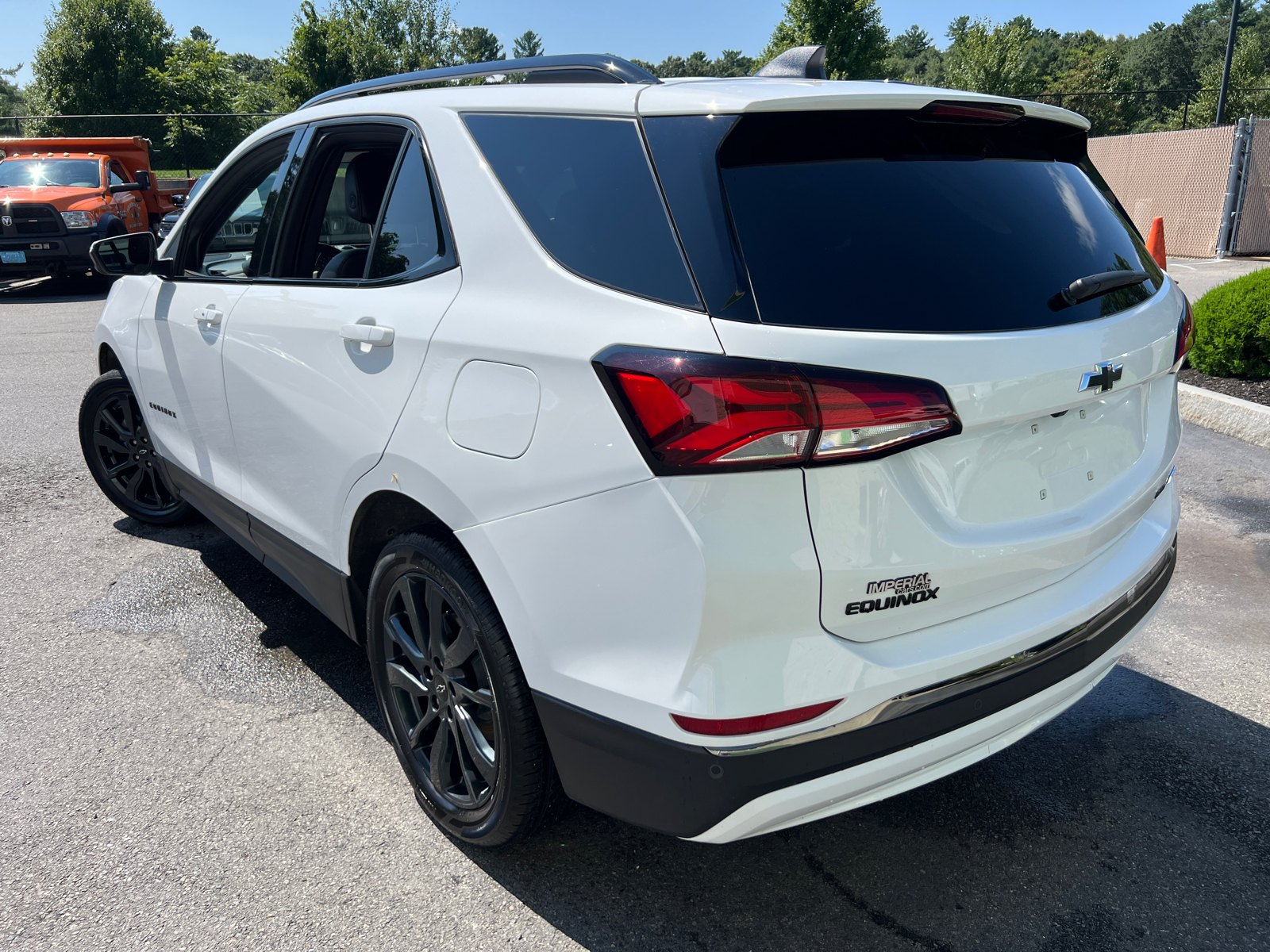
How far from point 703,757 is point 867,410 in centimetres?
69

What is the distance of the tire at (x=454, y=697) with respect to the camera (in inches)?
81.1

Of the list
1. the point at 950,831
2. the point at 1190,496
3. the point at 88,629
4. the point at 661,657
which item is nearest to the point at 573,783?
the point at 661,657

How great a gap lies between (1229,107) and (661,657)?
47.6 m

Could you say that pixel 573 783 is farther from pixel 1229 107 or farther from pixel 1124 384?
pixel 1229 107

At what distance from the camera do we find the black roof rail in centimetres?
212

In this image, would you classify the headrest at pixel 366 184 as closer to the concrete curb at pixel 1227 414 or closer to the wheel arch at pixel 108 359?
the wheel arch at pixel 108 359

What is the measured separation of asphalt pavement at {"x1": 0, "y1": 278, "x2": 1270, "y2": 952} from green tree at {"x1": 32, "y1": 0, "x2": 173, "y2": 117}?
2176 inches

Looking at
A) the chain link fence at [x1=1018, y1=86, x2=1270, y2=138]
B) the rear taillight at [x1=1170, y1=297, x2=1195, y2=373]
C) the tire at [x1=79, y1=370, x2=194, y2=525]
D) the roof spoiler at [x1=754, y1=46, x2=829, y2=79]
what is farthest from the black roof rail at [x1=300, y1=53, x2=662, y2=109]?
the chain link fence at [x1=1018, y1=86, x2=1270, y2=138]

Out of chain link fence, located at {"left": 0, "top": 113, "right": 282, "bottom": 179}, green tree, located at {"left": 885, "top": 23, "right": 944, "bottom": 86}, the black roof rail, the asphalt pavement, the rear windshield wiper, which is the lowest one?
the asphalt pavement

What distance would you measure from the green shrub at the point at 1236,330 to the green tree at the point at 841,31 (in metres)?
32.5

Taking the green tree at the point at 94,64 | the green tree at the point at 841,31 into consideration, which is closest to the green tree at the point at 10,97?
the green tree at the point at 94,64

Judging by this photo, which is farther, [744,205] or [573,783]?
[573,783]

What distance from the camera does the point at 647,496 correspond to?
167cm

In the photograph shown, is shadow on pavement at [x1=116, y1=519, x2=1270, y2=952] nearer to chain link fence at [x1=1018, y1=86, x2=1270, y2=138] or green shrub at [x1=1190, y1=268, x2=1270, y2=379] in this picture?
green shrub at [x1=1190, y1=268, x2=1270, y2=379]
